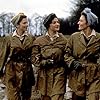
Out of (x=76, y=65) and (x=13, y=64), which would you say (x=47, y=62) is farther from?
(x=13, y=64)

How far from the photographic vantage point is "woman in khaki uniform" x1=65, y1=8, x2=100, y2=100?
29.9ft

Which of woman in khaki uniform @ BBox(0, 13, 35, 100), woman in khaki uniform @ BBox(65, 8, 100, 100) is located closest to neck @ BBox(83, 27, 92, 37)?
woman in khaki uniform @ BBox(65, 8, 100, 100)

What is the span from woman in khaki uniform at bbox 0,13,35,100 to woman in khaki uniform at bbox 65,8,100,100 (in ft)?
3.16

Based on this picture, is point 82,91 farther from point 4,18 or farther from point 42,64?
point 4,18

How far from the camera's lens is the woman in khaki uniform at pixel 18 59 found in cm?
977

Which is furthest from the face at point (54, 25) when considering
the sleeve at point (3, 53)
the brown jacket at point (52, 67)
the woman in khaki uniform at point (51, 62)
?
the sleeve at point (3, 53)

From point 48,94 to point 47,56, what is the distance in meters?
0.71

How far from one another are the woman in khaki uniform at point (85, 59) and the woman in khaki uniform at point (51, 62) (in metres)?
0.22

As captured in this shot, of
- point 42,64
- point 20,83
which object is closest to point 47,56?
point 42,64

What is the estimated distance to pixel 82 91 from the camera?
9.19 metres

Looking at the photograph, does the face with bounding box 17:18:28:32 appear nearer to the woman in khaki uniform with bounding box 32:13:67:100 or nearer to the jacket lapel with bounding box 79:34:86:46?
the woman in khaki uniform with bounding box 32:13:67:100

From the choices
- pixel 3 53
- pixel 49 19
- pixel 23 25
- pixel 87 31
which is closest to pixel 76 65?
pixel 87 31

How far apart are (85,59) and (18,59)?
55.1 inches

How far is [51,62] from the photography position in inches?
367
